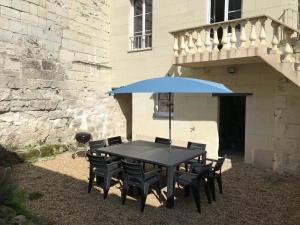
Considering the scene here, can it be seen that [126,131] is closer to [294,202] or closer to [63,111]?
[63,111]

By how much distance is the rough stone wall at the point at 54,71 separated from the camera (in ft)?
24.5

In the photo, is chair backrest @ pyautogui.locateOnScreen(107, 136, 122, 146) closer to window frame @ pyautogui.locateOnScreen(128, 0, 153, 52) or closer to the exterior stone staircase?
the exterior stone staircase

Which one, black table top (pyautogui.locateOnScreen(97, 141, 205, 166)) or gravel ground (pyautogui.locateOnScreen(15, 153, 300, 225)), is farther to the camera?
black table top (pyautogui.locateOnScreen(97, 141, 205, 166))

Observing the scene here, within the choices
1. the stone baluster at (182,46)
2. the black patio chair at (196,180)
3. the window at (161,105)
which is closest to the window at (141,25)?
the window at (161,105)

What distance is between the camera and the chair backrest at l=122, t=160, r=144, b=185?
15.1 feet

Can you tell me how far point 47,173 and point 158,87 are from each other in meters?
3.70

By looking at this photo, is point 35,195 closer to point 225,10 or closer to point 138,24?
point 225,10

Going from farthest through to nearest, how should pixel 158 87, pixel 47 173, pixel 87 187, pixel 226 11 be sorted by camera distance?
pixel 226 11 < pixel 47 173 < pixel 87 187 < pixel 158 87

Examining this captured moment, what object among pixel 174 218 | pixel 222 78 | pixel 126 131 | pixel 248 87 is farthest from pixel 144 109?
pixel 174 218

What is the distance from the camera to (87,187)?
570 cm

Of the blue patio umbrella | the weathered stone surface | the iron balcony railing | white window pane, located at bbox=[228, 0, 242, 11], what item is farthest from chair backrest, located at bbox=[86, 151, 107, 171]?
white window pane, located at bbox=[228, 0, 242, 11]

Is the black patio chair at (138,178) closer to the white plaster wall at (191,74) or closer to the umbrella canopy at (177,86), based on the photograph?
the umbrella canopy at (177,86)

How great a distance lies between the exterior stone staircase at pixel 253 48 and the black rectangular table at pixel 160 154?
247 cm

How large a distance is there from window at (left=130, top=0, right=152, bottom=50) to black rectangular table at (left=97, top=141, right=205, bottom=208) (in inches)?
184
